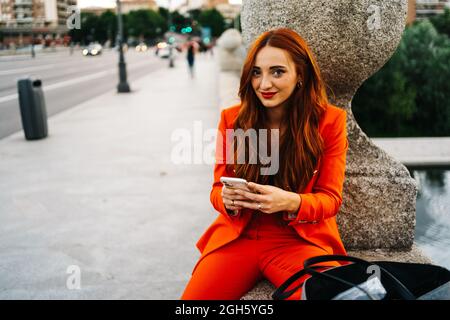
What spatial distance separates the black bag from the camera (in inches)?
59.9

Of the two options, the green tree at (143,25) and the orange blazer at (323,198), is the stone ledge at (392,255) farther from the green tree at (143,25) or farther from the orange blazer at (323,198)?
the green tree at (143,25)

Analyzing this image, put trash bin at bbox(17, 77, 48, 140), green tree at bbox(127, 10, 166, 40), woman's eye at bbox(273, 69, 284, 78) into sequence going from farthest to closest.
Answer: green tree at bbox(127, 10, 166, 40) < trash bin at bbox(17, 77, 48, 140) < woman's eye at bbox(273, 69, 284, 78)

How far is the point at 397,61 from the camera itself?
10.3m

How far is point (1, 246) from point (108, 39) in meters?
104

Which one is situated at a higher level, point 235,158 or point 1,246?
point 235,158

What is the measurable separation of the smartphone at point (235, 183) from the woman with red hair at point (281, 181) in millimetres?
60

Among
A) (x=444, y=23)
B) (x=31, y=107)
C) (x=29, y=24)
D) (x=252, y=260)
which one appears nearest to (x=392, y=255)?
(x=252, y=260)

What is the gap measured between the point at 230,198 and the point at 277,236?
29 centimetres

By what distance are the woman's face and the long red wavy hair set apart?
2cm

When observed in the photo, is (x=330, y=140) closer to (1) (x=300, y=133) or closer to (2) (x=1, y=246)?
(1) (x=300, y=133)

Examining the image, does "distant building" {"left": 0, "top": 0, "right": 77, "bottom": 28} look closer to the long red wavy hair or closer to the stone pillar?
the stone pillar

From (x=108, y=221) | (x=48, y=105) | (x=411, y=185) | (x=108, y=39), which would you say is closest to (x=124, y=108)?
(x=48, y=105)

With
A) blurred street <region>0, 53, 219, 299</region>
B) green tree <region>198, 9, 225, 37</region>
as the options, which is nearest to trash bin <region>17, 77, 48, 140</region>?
blurred street <region>0, 53, 219, 299</region>
